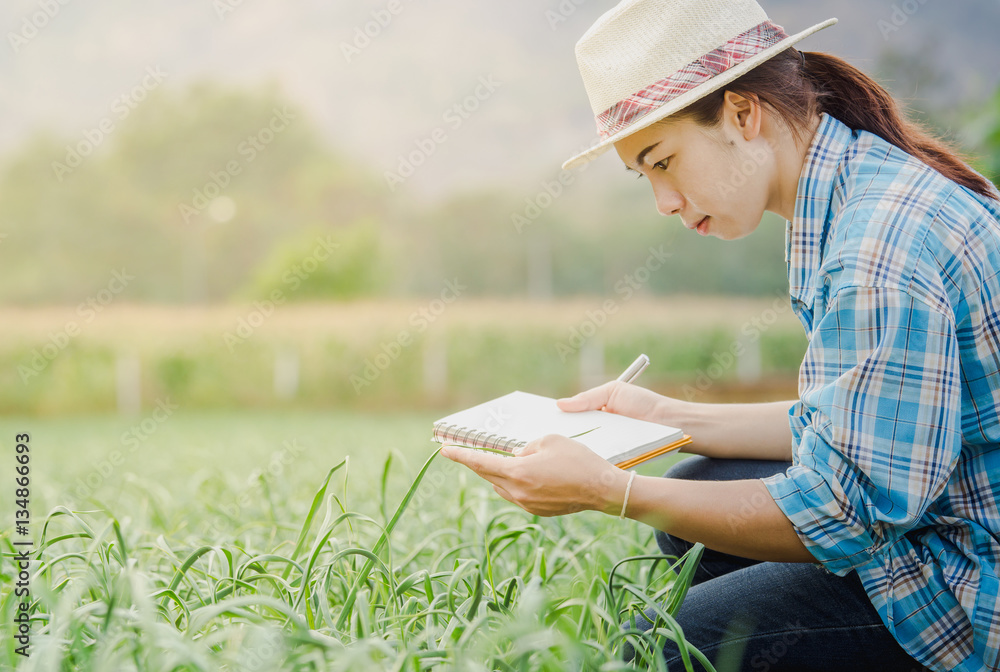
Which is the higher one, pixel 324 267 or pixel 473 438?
pixel 324 267

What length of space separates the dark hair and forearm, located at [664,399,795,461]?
1.50 feet

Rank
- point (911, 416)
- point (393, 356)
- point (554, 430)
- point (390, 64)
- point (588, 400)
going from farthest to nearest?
point (390, 64) < point (393, 356) < point (588, 400) < point (554, 430) < point (911, 416)

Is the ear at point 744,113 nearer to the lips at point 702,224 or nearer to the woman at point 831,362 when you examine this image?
the woman at point 831,362

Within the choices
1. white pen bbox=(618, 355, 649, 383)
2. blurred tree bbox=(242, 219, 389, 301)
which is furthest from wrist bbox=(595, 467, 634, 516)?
blurred tree bbox=(242, 219, 389, 301)

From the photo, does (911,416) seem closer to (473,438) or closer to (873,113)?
(873,113)

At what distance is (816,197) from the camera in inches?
38.9

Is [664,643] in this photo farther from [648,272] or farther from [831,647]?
[648,272]

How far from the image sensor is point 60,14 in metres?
9.63

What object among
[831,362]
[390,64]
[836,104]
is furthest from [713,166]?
[390,64]

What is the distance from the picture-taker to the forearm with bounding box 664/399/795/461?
1.29 m

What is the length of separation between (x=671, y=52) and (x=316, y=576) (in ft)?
2.91

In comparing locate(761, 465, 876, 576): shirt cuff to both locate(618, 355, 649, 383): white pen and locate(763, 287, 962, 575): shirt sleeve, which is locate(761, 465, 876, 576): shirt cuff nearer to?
locate(763, 287, 962, 575): shirt sleeve

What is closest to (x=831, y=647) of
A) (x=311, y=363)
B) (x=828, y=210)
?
(x=828, y=210)

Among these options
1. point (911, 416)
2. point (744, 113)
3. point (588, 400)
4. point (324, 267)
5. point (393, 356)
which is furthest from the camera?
point (324, 267)
